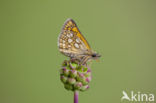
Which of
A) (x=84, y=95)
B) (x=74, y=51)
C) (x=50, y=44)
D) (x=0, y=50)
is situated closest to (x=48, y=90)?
(x=84, y=95)

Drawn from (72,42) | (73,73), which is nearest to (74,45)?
(72,42)

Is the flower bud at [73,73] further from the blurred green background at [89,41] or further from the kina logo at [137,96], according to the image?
the kina logo at [137,96]

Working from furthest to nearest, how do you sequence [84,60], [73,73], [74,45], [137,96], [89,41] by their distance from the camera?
1. [89,41]
2. [137,96]
3. [74,45]
4. [84,60]
5. [73,73]

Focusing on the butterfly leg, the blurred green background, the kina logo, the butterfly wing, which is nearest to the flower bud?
the butterfly leg

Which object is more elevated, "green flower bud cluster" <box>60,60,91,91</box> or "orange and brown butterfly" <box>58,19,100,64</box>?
"orange and brown butterfly" <box>58,19,100,64</box>

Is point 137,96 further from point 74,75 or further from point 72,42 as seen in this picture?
point 74,75

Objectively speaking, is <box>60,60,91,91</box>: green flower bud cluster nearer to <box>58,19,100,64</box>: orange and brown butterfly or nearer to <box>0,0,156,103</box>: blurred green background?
<box>58,19,100,64</box>: orange and brown butterfly

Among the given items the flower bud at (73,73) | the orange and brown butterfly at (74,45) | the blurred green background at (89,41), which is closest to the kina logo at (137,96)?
the blurred green background at (89,41)

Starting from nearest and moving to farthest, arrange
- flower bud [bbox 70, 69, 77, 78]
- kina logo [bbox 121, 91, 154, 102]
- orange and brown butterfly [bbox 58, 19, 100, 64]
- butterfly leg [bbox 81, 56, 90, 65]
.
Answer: flower bud [bbox 70, 69, 77, 78], butterfly leg [bbox 81, 56, 90, 65], orange and brown butterfly [bbox 58, 19, 100, 64], kina logo [bbox 121, 91, 154, 102]
